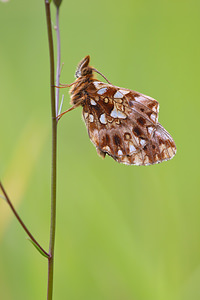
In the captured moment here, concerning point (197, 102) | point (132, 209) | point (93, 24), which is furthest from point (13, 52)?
point (132, 209)

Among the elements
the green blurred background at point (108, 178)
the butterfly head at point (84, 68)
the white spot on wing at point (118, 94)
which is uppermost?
the butterfly head at point (84, 68)

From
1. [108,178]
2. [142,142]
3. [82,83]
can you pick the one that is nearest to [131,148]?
[142,142]

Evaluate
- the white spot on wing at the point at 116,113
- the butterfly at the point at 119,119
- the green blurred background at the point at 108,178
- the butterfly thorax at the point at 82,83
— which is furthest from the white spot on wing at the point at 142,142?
the green blurred background at the point at 108,178

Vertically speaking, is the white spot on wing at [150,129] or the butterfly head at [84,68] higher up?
the butterfly head at [84,68]

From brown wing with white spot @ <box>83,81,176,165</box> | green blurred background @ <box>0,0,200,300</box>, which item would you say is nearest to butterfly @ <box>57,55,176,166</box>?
brown wing with white spot @ <box>83,81,176,165</box>

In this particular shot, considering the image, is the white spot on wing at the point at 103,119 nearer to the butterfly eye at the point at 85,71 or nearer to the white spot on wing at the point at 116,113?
the white spot on wing at the point at 116,113

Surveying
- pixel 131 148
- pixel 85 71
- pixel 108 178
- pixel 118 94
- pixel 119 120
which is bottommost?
pixel 108 178

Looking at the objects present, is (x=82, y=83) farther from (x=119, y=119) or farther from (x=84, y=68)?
(x=119, y=119)
